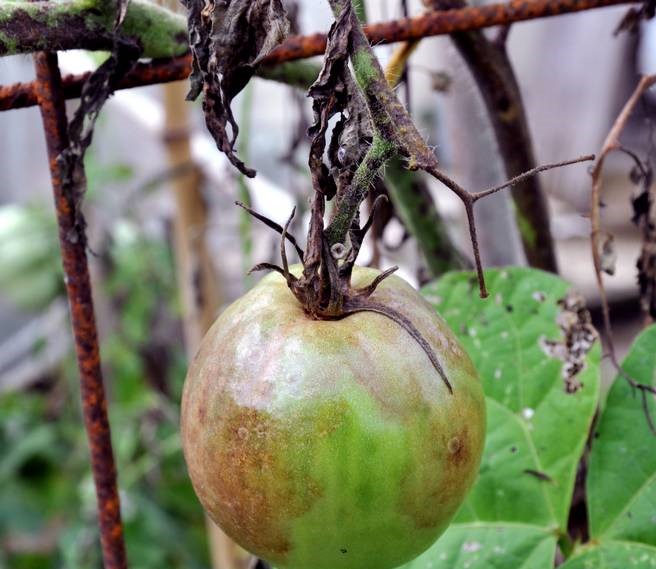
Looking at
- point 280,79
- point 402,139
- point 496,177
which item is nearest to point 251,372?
point 402,139

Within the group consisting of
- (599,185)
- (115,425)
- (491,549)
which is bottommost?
(115,425)

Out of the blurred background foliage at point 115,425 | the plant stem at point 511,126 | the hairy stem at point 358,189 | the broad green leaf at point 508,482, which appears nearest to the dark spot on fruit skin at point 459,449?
the hairy stem at point 358,189

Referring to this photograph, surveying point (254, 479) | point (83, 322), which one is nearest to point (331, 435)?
point (254, 479)

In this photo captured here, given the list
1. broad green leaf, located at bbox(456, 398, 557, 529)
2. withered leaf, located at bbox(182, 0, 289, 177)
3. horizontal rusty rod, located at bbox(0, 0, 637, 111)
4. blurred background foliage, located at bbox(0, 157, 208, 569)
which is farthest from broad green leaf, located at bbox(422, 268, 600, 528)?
blurred background foliage, located at bbox(0, 157, 208, 569)

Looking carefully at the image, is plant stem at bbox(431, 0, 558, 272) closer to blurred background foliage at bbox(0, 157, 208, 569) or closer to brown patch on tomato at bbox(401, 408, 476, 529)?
brown patch on tomato at bbox(401, 408, 476, 529)

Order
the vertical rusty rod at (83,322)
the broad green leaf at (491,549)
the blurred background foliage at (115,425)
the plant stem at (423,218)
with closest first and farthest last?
the vertical rusty rod at (83,322) < the broad green leaf at (491,549) < the plant stem at (423,218) < the blurred background foliage at (115,425)

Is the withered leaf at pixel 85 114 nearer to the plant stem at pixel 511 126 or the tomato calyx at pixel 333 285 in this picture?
the tomato calyx at pixel 333 285

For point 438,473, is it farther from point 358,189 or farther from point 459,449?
point 358,189
